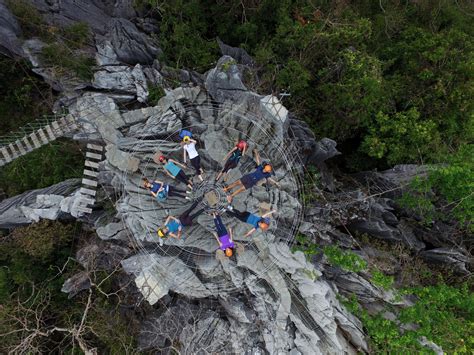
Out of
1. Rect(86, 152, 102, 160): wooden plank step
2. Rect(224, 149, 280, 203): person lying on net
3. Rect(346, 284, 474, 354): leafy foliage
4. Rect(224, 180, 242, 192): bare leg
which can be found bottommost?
Rect(346, 284, 474, 354): leafy foliage

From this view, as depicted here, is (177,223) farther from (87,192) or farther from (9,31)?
(9,31)

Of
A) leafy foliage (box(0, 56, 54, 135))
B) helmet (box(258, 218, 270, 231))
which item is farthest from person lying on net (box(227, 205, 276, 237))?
leafy foliage (box(0, 56, 54, 135))

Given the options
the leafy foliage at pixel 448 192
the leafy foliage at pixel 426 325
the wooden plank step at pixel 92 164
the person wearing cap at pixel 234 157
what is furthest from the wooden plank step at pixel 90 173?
the leafy foliage at pixel 448 192

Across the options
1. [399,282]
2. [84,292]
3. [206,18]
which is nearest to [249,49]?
[206,18]

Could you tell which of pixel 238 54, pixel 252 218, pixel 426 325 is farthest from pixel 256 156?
pixel 426 325

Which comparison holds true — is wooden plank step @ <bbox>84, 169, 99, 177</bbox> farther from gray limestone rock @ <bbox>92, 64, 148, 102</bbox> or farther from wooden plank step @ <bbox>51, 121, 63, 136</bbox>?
gray limestone rock @ <bbox>92, 64, 148, 102</bbox>

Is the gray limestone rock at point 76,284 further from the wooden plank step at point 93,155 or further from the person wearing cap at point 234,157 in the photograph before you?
the person wearing cap at point 234,157

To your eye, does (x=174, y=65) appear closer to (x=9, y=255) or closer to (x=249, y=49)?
(x=249, y=49)
